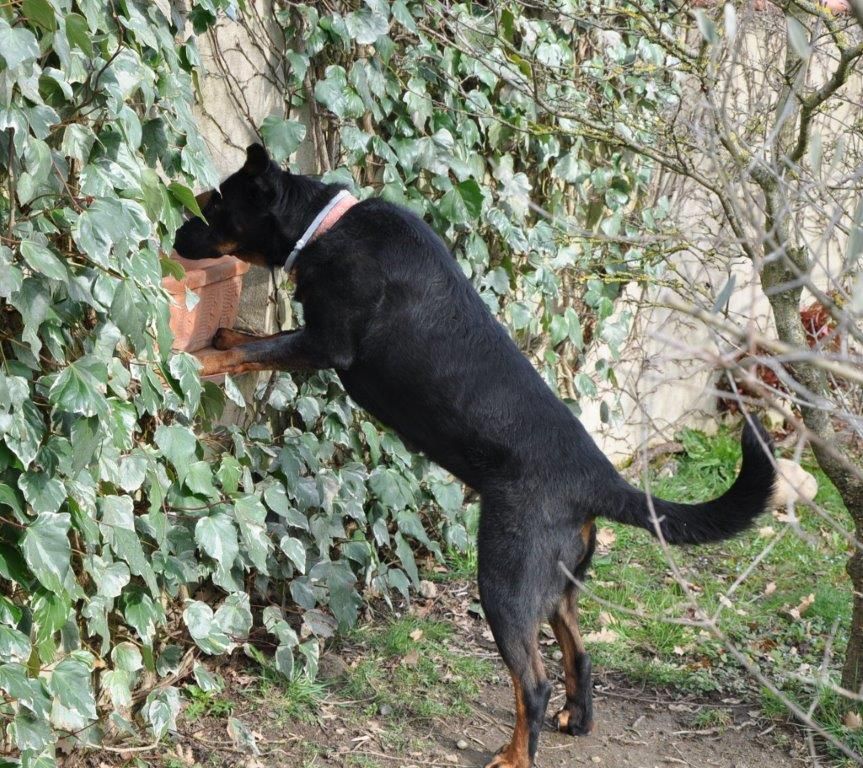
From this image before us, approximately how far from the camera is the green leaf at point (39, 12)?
2.13m

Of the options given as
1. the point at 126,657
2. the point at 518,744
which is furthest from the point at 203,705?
the point at 518,744

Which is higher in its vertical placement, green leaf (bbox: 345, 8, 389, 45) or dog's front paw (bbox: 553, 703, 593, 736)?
green leaf (bbox: 345, 8, 389, 45)

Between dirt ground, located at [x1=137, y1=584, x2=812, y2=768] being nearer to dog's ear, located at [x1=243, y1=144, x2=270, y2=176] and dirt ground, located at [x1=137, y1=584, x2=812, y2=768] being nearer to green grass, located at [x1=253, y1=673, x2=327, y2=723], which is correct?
green grass, located at [x1=253, y1=673, x2=327, y2=723]

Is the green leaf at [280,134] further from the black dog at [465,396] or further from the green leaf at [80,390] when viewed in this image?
the green leaf at [80,390]

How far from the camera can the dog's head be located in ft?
11.4

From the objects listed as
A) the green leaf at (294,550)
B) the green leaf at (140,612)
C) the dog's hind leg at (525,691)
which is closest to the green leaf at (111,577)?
the green leaf at (140,612)

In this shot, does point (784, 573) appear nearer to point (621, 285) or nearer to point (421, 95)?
point (621, 285)

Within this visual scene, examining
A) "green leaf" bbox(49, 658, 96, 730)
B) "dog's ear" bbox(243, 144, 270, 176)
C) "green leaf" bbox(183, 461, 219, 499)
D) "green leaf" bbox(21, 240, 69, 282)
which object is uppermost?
"dog's ear" bbox(243, 144, 270, 176)

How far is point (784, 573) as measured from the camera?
15.8ft

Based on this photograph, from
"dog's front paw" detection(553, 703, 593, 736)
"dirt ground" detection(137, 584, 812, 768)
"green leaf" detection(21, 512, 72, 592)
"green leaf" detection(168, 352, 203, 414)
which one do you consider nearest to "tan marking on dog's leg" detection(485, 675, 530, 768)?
"dirt ground" detection(137, 584, 812, 768)

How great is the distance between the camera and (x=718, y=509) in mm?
3154

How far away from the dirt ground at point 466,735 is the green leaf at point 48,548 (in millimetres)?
979

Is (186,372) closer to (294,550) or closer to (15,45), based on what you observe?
→ (294,550)

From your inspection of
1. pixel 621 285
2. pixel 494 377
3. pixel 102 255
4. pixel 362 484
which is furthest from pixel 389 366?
pixel 621 285
